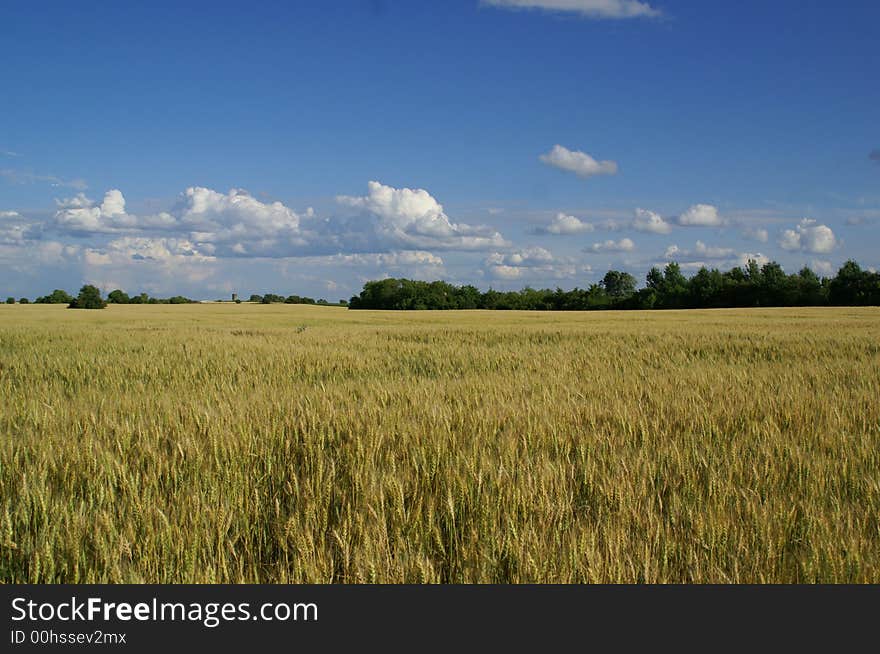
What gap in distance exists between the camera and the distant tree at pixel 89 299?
1967 inches

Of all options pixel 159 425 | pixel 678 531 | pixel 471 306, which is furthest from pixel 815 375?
pixel 471 306

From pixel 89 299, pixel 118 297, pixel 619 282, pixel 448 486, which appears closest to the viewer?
pixel 448 486

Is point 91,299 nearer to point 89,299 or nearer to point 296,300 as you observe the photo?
point 89,299

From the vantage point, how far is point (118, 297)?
63469 mm

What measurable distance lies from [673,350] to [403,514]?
32.2ft

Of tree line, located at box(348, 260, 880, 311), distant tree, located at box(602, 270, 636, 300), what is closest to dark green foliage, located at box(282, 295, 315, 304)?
tree line, located at box(348, 260, 880, 311)

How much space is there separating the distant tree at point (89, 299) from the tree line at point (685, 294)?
36579 millimetres

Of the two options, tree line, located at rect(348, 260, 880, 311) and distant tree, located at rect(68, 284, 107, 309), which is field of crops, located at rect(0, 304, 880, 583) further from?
tree line, located at rect(348, 260, 880, 311)

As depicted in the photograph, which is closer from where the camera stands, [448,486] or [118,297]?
[448,486]

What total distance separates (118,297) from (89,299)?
1361cm

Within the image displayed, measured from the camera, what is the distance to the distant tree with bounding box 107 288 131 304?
207 feet

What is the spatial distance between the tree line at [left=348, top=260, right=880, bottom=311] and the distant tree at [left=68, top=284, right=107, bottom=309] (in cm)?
3658

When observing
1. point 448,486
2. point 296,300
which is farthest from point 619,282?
point 448,486

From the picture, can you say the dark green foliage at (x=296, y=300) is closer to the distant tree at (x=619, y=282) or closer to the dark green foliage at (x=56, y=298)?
the dark green foliage at (x=56, y=298)
